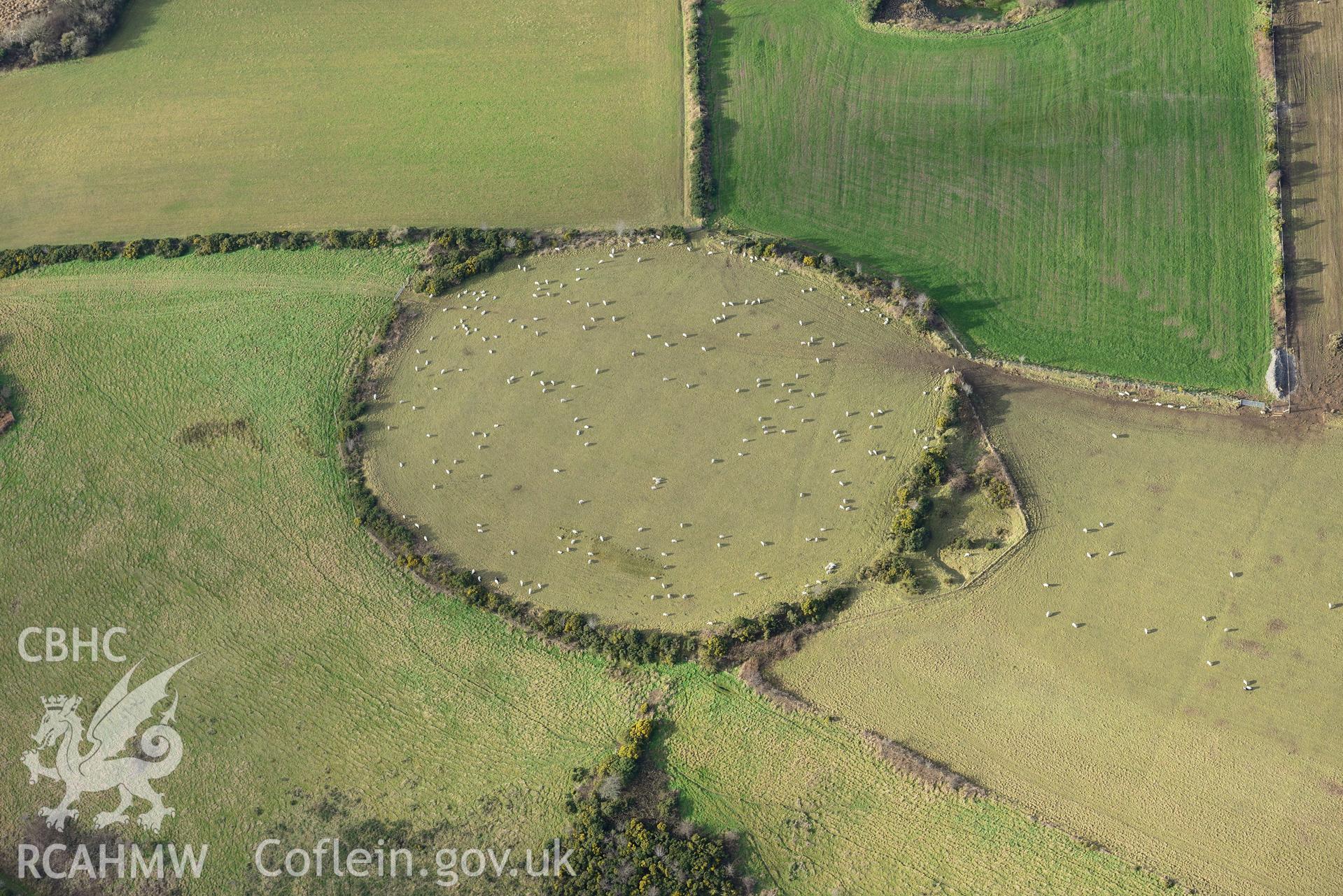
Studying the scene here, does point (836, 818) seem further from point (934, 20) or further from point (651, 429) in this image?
point (934, 20)

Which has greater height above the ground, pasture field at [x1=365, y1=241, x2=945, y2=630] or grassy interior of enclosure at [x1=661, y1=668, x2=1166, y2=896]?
pasture field at [x1=365, y1=241, x2=945, y2=630]

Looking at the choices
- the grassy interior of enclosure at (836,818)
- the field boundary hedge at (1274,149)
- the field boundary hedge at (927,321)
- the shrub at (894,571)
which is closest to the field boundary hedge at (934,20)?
the field boundary hedge at (1274,149)

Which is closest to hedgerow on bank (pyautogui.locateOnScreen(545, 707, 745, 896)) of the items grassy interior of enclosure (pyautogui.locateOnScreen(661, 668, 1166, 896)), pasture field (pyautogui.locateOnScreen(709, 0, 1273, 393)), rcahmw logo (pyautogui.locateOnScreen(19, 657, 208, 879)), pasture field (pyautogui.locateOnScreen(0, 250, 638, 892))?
grassy interior of enclosure (pyautogui.locateOnScreen(661, 668, 1166, 896))

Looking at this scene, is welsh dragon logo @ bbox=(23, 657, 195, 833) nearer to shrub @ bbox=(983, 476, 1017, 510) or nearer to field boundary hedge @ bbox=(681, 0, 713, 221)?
field boundary hedge @ bbox=(681, 0, 713, 221)

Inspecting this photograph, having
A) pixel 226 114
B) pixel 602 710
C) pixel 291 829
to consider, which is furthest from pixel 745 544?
pixel 226 114

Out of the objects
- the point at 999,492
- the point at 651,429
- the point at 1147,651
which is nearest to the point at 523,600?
the point at 651,429
